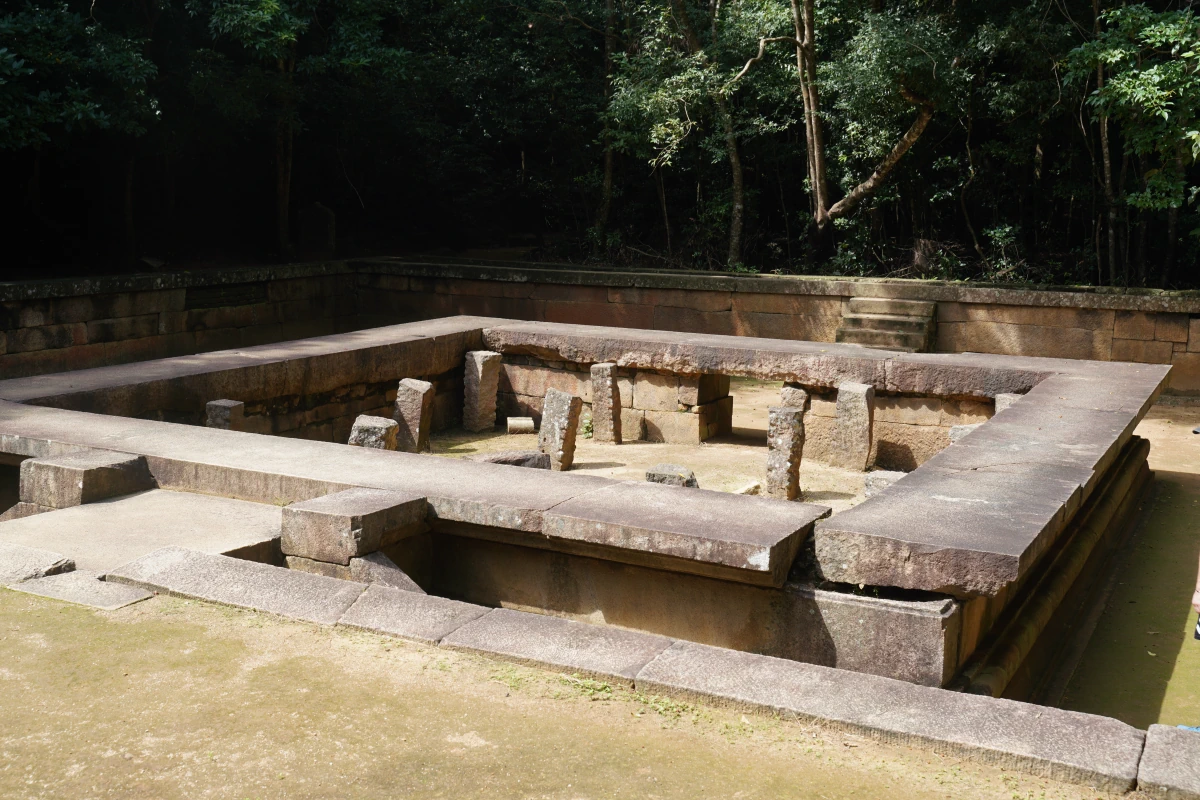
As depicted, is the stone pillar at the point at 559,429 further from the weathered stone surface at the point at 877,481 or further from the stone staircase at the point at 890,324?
the stone staircase at the point at 890,324

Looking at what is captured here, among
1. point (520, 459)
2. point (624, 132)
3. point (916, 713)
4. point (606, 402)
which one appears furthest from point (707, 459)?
point (624, 132)

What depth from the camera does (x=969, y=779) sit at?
9.22ft

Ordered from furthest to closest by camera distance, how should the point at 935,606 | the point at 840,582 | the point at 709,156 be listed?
the point at 709,156, the point at 840,582, the point at 935,606

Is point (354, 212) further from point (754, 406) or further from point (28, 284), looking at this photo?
point (754, 406)

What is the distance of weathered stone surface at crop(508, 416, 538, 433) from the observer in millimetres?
9672

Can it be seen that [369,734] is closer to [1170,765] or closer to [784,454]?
[1170,765]

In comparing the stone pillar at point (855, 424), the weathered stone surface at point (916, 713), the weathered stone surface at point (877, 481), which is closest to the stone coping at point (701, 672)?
the weathered stone surface at point (916, 713)

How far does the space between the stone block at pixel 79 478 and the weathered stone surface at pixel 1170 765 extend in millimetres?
4714

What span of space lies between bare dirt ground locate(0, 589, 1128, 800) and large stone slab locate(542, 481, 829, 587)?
3.04 feet

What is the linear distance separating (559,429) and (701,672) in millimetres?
4805

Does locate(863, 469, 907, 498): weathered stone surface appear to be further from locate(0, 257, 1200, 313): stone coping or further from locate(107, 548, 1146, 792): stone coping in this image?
locate(0, 257, 1200, 313): stone coping

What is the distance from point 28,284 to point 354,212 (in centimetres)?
799

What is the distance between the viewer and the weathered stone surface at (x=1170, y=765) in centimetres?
266

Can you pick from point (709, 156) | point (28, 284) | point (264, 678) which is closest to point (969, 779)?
point (264, 678)
